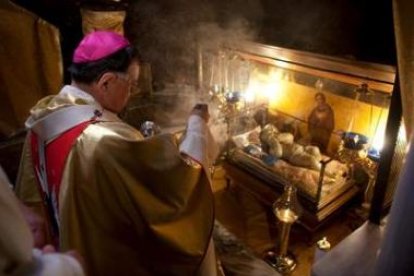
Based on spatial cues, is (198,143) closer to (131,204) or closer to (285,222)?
(131,204)

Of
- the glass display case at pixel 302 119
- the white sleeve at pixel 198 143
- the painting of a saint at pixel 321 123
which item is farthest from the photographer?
the painting of a saint at pixel 321 123

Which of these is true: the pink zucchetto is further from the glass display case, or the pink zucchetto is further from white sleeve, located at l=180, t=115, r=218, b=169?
the glass display case

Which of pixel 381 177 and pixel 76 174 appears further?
pixel 76 174

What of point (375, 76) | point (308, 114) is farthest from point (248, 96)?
point (375, 76)

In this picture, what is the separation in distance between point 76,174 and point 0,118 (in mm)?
4042

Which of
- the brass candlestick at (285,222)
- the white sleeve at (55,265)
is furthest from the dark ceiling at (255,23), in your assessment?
the white sleeve at (55,265)

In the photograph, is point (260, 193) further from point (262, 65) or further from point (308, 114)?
point (262, 65)

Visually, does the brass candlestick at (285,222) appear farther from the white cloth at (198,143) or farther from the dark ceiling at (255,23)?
the dark ceiling at (255,23)

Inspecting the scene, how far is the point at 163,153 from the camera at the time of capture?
219cm

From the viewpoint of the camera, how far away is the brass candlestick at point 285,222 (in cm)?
385

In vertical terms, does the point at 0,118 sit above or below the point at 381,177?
below

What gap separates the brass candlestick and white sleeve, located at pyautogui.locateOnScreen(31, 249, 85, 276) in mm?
2999

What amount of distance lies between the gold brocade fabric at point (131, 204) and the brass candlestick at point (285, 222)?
174 centimetres

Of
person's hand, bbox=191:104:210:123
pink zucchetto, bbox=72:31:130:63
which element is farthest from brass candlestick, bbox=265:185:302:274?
pink zucchetto, bbox=72:31:130:63
